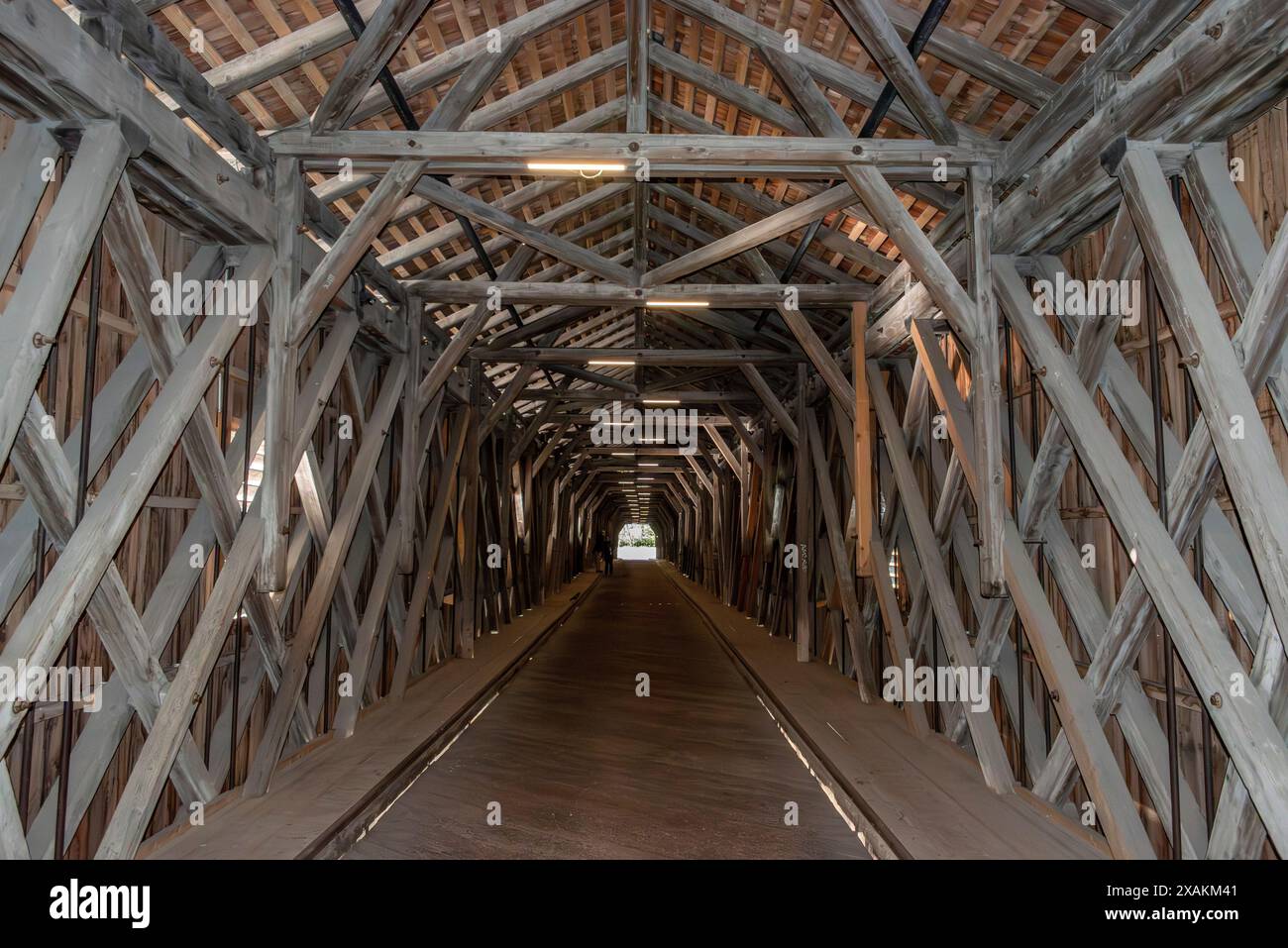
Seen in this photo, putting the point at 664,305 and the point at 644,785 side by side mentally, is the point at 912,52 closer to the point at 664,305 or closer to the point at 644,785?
the point at 664,305

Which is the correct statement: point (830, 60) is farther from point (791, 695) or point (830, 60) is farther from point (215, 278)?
point (791, 695)

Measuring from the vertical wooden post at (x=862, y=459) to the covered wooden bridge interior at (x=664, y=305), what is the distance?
40 mm

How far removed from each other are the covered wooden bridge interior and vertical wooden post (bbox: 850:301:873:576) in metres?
0.04

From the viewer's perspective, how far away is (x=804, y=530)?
990cm

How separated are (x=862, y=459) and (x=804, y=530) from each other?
3.34 m

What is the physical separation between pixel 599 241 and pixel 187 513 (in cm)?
631

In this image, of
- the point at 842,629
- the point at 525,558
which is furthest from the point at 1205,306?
the point at 525,558

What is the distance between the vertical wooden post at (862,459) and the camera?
662 cm

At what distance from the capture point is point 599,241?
9938 mm

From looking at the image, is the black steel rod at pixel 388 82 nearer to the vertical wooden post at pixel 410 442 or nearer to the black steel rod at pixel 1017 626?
the vertical wooden post at pixel 410 442

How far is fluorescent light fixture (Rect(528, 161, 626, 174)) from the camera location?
16.0 ft

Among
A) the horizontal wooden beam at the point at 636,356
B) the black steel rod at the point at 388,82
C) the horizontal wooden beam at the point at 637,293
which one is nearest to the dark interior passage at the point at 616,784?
the horizontal wooden beam at the point at 637,293

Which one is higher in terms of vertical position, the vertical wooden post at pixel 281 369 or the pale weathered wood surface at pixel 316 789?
the vertical wooden post at pixel 281 369

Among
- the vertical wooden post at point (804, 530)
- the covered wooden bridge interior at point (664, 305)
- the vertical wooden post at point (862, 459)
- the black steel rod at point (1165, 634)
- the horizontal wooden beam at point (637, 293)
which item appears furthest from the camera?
the vertical wooden post at point (804, 530)
